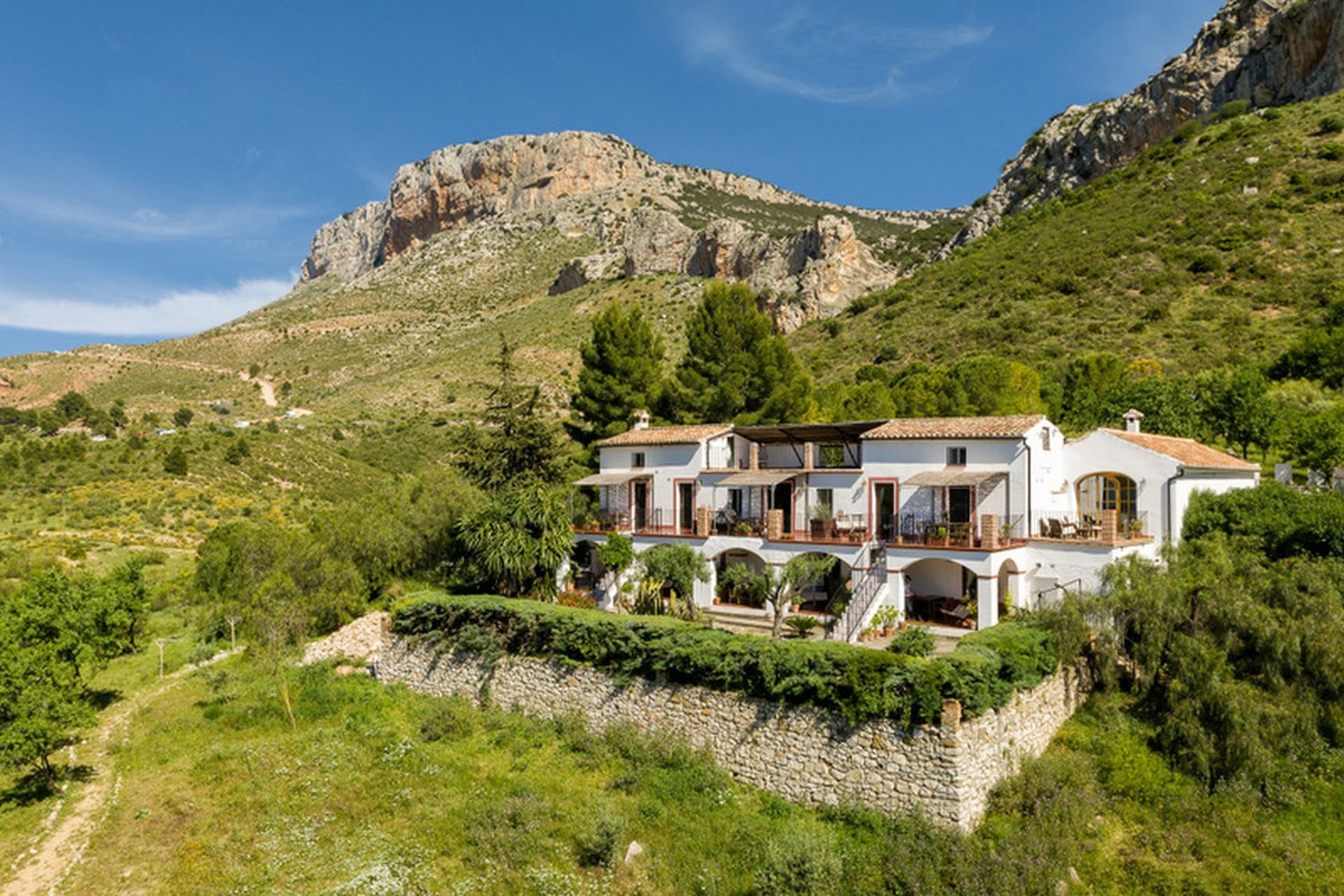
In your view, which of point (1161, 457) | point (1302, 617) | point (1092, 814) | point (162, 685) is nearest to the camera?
point (1092, 814)

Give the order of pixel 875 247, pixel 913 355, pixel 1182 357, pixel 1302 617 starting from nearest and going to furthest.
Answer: pixel 1302 617
pixel 1182 357
pixel 913 355
pixel 875 247

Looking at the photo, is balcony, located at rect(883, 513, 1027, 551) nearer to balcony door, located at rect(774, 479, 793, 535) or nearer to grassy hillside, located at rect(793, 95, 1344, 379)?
balcony door, located at rect(774, 479, 793, 535)

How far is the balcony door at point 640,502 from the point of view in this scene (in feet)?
90.8

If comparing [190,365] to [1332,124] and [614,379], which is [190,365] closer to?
[614,379]

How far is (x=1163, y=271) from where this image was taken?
167ft

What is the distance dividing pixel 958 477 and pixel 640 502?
38.4 ft

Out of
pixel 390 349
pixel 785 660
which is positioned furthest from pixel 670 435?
pixel 390 349

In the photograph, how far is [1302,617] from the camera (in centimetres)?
1518

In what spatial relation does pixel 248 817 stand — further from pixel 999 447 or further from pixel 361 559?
pixel 999 447

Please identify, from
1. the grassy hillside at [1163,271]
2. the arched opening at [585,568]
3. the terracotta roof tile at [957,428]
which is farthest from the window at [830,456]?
the grassy hillside at [1163,271]

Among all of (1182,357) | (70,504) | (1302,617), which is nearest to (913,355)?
(1182,357)

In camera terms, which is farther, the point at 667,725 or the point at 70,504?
the point at 70,504

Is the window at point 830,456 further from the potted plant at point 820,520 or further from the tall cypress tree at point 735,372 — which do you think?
the tall cypress tree at point 735,372

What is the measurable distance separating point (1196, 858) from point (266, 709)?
2208 cm
